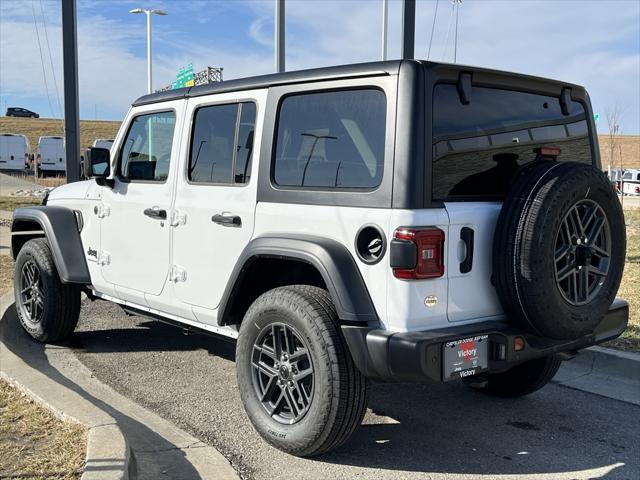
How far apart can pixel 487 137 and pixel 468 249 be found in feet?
2.04

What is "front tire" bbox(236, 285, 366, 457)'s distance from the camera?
3.25m

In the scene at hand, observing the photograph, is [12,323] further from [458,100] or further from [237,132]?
[458,100]

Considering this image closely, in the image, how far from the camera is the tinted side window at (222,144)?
3.95 m

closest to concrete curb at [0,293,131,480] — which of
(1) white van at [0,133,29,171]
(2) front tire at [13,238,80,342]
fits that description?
(2) front tire at [13,238,80,342]

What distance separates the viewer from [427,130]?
3.15m

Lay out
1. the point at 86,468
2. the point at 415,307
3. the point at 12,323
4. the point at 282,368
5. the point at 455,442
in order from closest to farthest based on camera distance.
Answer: the point at 86,468 < the point at 415,307 < the point at 282,368 < the point at 455,442 < the point at 12,323

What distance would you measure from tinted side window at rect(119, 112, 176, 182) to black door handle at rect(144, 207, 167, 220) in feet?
0.70

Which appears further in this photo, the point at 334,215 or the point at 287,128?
the point at 287,128

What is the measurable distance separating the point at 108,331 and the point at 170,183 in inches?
91.9

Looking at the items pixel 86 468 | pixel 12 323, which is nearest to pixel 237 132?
pixel 86 468

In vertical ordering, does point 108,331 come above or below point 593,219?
below

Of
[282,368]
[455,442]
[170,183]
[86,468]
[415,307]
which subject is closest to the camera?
[86,468]

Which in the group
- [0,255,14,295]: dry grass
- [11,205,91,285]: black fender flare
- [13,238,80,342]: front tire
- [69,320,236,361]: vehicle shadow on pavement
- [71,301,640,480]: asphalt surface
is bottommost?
[71,301,640,480]: asphalt surface

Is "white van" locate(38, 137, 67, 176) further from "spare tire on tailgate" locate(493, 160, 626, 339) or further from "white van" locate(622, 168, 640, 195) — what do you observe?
"spare tire on tailgate" locate(493, 160, 626, 339)
